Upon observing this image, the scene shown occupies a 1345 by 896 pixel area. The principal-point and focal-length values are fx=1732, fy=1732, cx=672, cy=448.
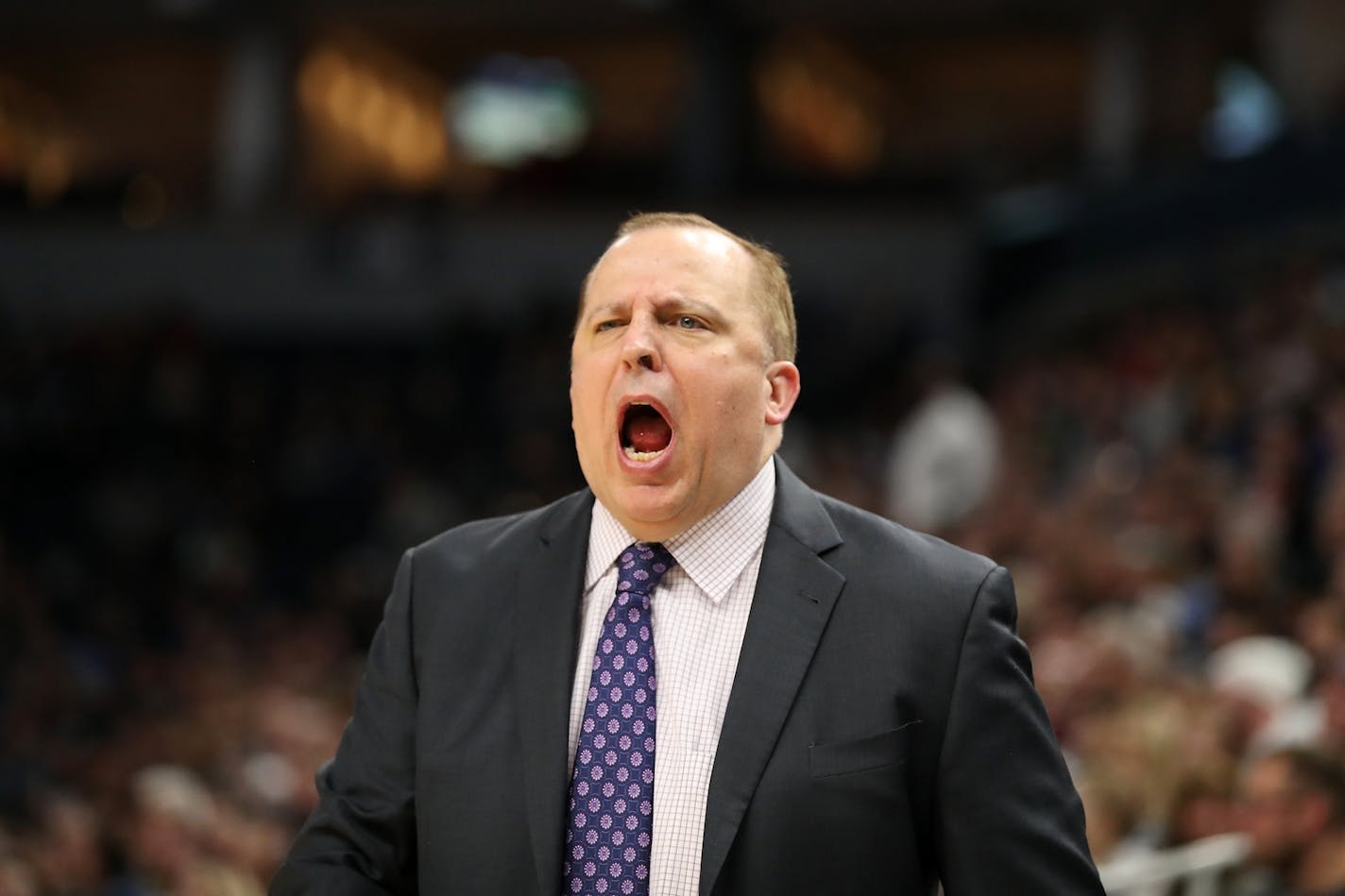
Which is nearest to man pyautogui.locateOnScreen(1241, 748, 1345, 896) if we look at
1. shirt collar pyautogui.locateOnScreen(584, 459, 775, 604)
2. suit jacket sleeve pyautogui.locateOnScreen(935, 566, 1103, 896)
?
suit jacket sleeve pyautogui.locateOnScreen(935, 566, 1103, 896)

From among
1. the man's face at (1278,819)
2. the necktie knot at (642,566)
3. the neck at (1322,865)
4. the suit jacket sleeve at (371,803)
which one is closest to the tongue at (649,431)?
the necktie knot at (642,566)

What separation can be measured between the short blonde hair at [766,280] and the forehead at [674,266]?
0.01 metres

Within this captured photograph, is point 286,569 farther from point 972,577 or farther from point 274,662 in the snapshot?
point 972,577

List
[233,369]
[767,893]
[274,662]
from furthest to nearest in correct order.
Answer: [233,369] → [274,662] → [767,893]

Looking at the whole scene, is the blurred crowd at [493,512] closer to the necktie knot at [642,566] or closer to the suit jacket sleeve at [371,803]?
the necktie knot at [642,566]

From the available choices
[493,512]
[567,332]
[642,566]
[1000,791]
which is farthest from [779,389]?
[567,332]

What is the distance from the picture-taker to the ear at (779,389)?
1894 millimetres

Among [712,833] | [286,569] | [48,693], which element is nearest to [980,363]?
[286,569]

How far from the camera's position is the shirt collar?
6.09ft

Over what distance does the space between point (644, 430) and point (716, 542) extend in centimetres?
14

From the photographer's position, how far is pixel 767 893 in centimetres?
167

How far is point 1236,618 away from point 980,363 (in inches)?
245

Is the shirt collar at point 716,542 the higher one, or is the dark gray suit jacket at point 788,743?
the shirt collar at point 716,542

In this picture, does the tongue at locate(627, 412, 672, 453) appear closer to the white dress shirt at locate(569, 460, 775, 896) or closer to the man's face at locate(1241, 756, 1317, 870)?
the white dress shirt at locate(569, 460, 775, 896)
